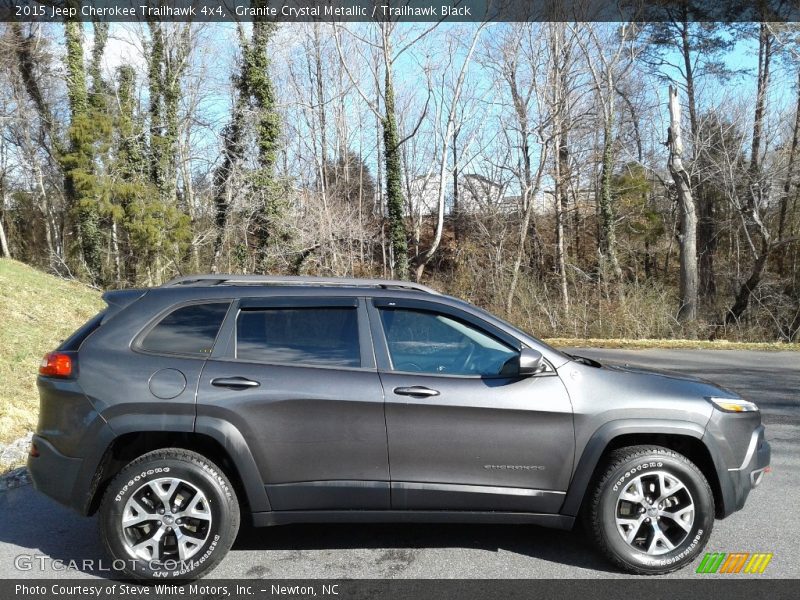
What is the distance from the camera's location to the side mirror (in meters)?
3.85

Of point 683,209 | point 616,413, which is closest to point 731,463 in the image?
point 616,413

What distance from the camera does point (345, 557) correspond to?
4.16 meters

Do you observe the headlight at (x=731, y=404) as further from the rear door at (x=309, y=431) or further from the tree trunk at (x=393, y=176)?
the tree trunk at (x=393, y=176)

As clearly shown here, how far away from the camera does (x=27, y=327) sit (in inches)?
446

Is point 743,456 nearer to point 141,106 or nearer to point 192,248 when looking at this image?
point 192,248

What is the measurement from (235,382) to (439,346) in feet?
4.15

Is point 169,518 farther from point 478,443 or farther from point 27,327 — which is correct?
point 27,327

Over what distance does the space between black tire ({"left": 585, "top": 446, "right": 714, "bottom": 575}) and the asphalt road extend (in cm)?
14

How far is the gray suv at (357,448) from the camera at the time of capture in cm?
383

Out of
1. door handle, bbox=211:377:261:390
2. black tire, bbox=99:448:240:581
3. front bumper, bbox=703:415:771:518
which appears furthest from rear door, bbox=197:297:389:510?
front bumper, bbox=703:415:771:518

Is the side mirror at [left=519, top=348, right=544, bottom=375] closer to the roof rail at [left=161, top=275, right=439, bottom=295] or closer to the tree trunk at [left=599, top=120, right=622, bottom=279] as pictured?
the roof rail at [left=161, top=275, right=439, bottom=295]

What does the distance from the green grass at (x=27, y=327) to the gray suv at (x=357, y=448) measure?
3954mm

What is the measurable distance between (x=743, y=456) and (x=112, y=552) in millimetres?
3729

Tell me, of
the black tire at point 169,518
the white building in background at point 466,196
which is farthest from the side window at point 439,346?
the white building in background at point 466,196
